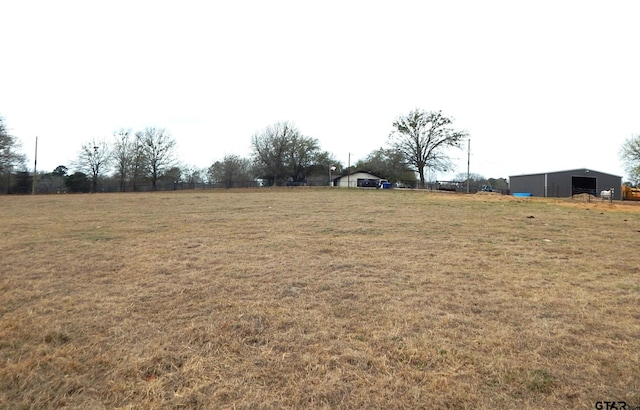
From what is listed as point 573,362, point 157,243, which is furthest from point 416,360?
point 157,243

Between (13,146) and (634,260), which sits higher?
(13,146)

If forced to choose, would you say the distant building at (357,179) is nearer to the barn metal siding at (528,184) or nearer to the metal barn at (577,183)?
the barn metal siding at (528,184)

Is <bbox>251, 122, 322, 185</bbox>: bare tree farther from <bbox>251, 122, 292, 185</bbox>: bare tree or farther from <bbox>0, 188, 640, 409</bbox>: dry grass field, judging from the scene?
<bbox>0, 188, 640, 409</bbox>: dry grass field

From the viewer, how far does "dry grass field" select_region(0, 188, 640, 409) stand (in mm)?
2096

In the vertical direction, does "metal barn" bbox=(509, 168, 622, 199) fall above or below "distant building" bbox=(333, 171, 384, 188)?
below

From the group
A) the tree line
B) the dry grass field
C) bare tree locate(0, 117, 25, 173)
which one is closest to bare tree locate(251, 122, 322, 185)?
the tree line

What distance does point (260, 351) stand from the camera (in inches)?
101

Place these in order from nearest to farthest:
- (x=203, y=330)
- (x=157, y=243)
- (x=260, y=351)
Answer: (x=260, y=351), (x=203, y=330), (x=157, y=243)

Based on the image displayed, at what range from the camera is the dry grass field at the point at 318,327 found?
6.88 feet

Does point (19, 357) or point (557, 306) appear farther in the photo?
point (557, 306)

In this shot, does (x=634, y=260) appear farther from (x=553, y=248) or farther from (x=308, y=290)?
(x=308, y=290)

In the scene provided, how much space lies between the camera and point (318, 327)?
9.70ft

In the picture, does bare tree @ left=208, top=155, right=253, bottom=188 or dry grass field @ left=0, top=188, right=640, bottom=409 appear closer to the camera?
dry grass field @ left=0, top=188, right=640, bottom=409

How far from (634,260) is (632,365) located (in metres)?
4.18
